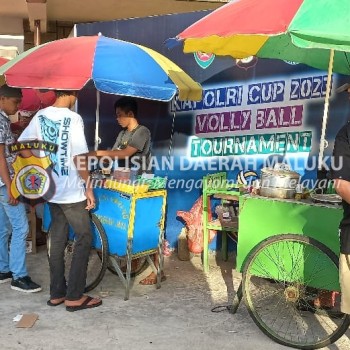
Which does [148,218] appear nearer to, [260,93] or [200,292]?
[200,292]

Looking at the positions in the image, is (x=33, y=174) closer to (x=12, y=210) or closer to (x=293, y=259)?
(x=12, y=210)

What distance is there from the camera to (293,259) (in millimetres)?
3719

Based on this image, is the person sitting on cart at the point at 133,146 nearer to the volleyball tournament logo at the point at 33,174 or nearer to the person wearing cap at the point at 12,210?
the volleyball tournament logo at the point at 33,174

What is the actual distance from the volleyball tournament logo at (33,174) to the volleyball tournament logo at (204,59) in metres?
2.46

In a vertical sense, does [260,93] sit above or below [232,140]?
above

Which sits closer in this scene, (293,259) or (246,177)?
(293,259)

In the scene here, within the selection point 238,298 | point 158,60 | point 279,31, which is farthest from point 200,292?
point 279,31

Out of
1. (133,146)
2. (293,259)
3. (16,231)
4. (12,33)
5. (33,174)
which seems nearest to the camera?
(293,259)

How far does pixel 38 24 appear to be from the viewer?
8922 millimetres

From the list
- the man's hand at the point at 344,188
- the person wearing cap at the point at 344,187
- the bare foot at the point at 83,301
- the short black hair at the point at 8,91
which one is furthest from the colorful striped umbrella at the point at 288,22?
the bare foot at the point at 83,301

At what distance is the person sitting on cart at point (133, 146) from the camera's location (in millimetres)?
4820

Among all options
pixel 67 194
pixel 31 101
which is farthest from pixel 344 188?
pixel 31 101

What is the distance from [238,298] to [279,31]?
88.7 inches

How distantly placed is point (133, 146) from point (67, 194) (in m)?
1.02
